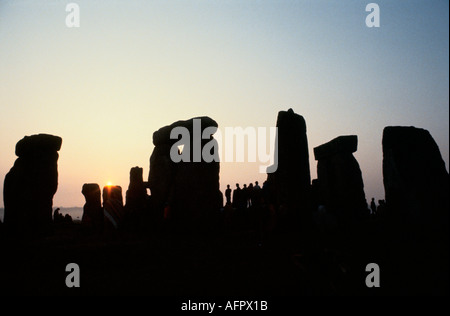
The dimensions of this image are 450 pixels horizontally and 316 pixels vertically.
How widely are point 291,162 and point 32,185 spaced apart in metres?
7.62

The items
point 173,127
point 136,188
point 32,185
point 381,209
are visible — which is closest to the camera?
point 32,185

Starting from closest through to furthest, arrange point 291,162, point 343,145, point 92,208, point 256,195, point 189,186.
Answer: point 291,162 < point 189,186 < point 343,145 < point 256,195 < point 92,208

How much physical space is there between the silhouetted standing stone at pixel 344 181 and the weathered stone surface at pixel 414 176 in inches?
166

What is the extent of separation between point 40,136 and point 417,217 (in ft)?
33.8

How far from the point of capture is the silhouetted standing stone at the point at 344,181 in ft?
38.4

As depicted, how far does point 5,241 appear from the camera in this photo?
7984mm

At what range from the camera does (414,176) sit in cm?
670

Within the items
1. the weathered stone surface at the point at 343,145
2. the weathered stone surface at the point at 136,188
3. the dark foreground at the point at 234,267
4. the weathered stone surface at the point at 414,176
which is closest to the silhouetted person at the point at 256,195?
the weathered stone surface at the point at 343,145

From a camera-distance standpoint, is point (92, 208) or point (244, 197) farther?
point (92, 208)

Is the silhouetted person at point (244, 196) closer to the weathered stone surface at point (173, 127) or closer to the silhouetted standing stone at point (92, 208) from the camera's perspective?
the weathered stone surface at point (173, 127)

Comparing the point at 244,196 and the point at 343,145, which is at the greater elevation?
the point at 343,145

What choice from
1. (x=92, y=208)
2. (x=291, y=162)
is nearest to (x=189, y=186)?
(x=291, y=162)

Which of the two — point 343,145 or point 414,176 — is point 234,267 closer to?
point 414,176
